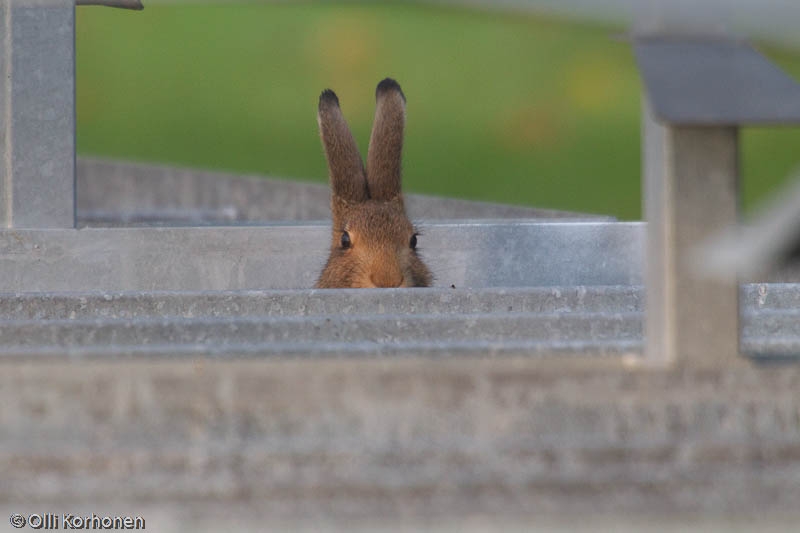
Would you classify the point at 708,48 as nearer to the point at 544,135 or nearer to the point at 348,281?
the point at 348,281

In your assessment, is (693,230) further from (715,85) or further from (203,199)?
(203,199)

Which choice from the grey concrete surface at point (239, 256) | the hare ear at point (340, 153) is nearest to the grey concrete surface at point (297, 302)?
the grey concrete surface at point (239, 256)

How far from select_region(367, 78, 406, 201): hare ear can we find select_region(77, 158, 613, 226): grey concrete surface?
1.68 m

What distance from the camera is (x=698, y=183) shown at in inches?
105

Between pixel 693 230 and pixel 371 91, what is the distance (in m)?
19.4

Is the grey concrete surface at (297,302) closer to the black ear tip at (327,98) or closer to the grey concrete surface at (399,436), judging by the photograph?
the grey concrete surface at (399,436)

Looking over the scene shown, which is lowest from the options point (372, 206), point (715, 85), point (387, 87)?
point (715, 85)

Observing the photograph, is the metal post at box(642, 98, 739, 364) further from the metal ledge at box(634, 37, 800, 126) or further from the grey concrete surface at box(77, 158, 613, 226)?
the grey concrete surface at box(77, 158, 613, 226)

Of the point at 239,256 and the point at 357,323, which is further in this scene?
the point at 239,256

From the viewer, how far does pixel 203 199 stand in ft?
34.8

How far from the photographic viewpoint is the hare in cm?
632

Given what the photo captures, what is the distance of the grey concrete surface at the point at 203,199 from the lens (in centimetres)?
895

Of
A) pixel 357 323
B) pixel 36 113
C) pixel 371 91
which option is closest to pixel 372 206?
pixel 36 113

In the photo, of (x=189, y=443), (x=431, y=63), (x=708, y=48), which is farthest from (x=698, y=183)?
(x=431, y=63)
